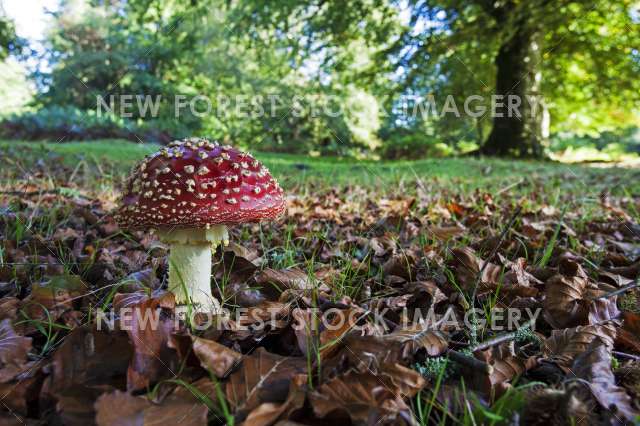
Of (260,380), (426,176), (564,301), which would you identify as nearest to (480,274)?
(564,301)

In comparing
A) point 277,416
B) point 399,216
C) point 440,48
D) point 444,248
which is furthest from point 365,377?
point 440,48

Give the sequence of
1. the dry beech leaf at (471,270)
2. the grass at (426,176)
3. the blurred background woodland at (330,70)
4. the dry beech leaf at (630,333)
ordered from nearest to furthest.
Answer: the dry beech leaf at (630,333)
the dry beech leaf at (471,270)
the grass at (426,176)
the blurred background woodland at (330,70)

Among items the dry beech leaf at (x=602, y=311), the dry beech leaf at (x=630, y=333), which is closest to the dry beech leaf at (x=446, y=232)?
the dry beech leaf at (x=602, y=311)

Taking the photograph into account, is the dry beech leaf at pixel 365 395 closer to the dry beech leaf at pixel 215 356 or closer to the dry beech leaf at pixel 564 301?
the dry beech leaf at pixel 215 356

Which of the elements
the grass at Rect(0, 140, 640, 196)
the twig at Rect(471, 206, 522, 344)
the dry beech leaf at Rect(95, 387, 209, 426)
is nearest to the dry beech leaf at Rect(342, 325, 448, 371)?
the twig at Rect(471, 206, 522, 344)

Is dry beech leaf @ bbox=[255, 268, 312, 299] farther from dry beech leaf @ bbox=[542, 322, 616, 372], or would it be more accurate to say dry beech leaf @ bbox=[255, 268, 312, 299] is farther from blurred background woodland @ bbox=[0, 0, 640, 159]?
blurred background woodland @ bbox=[0, 0, 640, 159]

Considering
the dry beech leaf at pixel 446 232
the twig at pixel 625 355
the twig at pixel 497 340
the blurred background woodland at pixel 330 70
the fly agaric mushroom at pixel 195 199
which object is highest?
the blurred background woodland at pixel 330 70
